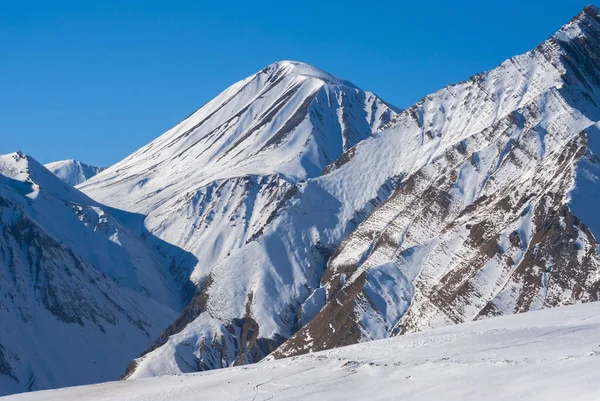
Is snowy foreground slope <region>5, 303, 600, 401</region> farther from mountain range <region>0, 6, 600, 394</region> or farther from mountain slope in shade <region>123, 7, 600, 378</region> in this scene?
mountain slope in shade <region>123, 7, 600, 378</region>

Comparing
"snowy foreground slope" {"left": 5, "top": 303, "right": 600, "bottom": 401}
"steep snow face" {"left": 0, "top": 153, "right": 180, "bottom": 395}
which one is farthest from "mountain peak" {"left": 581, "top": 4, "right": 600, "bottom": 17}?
"snowy foreground slope" {"left": 5, "top": 303, "right": 600, "bottom": 401}

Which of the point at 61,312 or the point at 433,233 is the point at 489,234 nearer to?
the point at 433,233

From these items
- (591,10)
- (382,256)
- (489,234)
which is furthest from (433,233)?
(591,10)

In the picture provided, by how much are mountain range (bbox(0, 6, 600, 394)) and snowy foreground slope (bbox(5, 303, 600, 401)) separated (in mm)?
39627

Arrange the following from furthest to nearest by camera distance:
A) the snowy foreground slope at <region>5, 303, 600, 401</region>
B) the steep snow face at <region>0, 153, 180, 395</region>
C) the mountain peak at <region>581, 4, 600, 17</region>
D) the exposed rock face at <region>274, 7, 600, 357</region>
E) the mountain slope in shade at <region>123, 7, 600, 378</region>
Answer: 1. the mountain peak at <region>581, 4, 600, 17</region>
2. the steep snow face at <region>0, 153, 180, 395</region>
3. the mountain slope in shade at <region>123, 7, 600, 378</region>
4. the exposed rock face at <region>274, 7, 600, 357</region>
5. the snowy foreground slope at <region>5, 303, 600, 401</region>

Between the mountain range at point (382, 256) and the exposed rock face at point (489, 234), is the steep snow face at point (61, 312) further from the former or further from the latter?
the exposed rock face at point (489, 234)

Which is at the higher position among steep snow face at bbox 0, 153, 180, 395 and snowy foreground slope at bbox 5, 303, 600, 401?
steep snow face at bbox 0, 153, 180, 395

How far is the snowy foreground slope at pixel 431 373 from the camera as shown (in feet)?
139

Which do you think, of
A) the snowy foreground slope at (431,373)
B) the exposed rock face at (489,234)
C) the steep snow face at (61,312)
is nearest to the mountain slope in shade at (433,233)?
the exposed rock face at (489,234)

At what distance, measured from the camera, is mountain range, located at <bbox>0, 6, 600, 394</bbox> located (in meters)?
104

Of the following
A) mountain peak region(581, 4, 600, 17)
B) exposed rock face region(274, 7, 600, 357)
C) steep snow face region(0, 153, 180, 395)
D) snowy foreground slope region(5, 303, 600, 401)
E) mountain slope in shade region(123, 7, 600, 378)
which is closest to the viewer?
snowy foreground slope region(5, 303, 600, 401)

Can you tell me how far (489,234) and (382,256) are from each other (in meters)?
20.7

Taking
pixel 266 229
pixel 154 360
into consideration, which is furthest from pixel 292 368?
pixel 266 229

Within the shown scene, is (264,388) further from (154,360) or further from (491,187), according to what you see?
(491,187)
